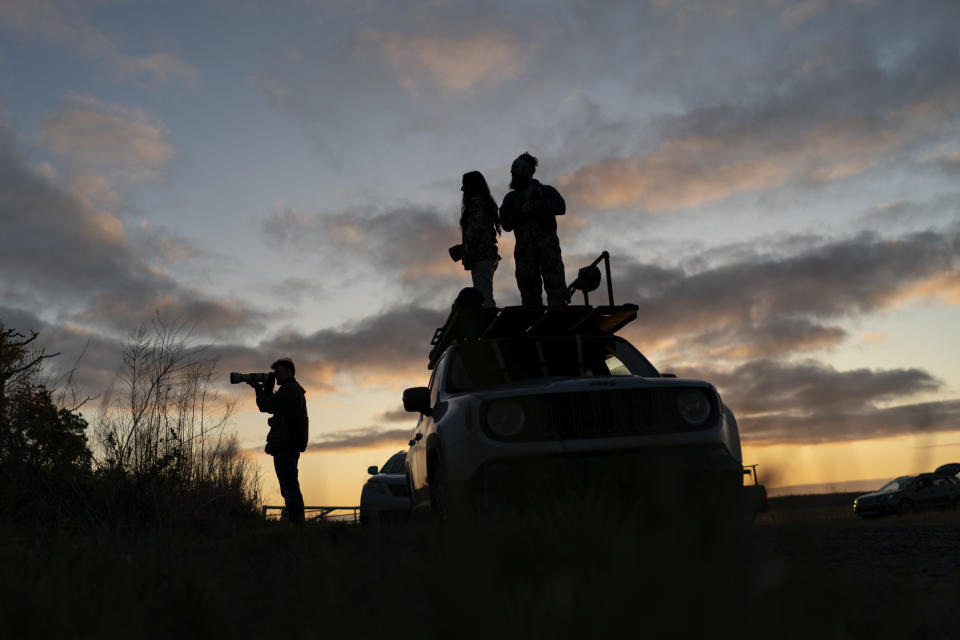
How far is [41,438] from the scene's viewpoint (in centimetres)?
902

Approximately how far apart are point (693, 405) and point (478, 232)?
5.34 meters

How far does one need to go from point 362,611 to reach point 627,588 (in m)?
0.77

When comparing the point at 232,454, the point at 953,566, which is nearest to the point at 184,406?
the point at 232,454

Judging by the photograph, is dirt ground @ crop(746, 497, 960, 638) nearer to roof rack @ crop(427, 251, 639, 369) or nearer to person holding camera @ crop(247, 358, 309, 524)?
roof rack @ crop(427, 251, 639, 369)

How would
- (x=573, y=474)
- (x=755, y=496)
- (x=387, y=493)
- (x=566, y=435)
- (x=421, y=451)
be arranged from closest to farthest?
(x=755, y=496) → (x=573, y=474) → (x=566, y=435) → (x=421, y=451) → (x=387, y=493)

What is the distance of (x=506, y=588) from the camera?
2.53 m

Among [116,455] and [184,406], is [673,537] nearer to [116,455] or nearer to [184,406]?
[116,455]

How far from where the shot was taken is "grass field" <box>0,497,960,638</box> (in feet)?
6.63

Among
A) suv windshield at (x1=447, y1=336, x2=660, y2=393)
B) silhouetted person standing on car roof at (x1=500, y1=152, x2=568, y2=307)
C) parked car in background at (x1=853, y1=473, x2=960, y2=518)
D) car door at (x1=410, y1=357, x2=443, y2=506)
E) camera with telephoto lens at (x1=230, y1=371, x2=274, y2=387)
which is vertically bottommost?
parked car in background at (x1=853, y1=473, x2=960, y2=518)

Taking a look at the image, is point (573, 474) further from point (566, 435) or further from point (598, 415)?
point (598, 415)

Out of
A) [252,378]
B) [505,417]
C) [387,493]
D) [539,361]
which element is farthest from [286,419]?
[505,417]

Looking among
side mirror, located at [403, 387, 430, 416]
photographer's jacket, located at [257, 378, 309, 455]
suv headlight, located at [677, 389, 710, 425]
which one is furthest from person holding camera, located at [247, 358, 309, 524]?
suv headlight, located at [677, 389, 710, 425]

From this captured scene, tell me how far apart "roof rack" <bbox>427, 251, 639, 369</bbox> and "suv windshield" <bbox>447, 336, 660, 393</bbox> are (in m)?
0.27

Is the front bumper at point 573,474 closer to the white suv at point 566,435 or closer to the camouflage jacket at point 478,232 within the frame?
the white suv at point 566,435
